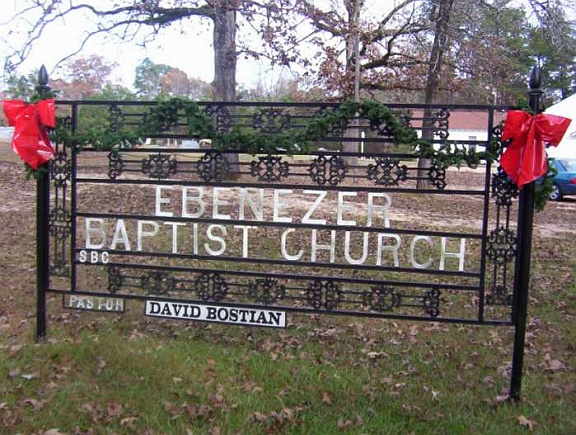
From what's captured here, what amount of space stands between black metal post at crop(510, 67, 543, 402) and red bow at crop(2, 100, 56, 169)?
372 cm

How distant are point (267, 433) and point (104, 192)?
452 inches

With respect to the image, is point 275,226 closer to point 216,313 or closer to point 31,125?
point 216,313

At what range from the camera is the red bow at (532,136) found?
14.3 ft

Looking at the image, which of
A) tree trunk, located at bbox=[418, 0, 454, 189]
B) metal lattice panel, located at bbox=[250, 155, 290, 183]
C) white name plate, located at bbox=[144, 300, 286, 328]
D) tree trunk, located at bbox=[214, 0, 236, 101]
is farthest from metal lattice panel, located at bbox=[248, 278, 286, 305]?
tree trunk, located at bbox=[418, 0, 454, 189]

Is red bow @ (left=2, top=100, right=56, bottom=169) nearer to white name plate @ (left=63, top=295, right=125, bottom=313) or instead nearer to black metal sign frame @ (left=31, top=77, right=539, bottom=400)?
black metal sign frame @ (left=31, top=77, right=539, bottom=400)

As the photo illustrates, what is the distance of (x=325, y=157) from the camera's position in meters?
5.04

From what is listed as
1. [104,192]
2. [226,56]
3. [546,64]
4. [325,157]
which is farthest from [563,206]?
A: [546,64]

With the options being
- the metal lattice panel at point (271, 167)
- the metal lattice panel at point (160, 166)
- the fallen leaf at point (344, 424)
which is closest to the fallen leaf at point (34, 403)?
the metal lattice panel at point (160, 166)

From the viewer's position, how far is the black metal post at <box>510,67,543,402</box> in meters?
4.49

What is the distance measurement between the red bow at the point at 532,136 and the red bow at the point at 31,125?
357 centimetres

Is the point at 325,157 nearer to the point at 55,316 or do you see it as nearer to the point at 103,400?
the point at 103,400

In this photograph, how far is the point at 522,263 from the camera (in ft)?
15.1

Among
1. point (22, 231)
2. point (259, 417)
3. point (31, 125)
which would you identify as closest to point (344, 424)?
point (259, 417)

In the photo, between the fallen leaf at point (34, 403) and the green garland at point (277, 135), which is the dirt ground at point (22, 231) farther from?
the fallen leaf at point (34, 403)
